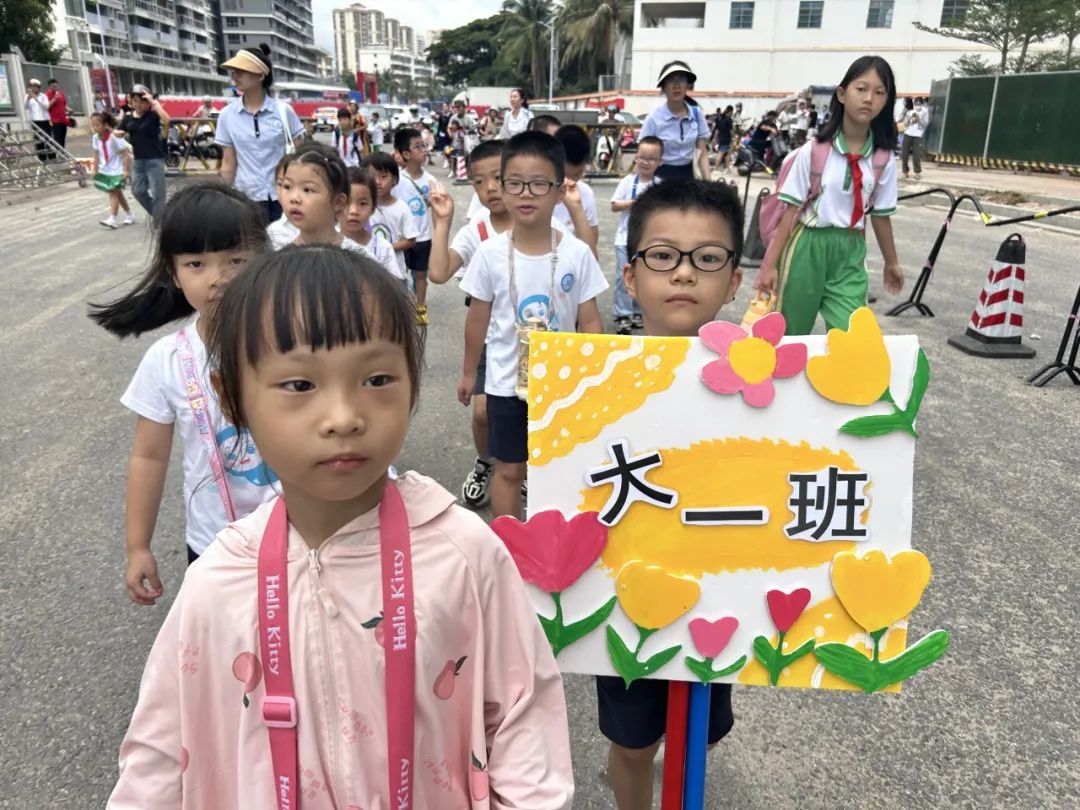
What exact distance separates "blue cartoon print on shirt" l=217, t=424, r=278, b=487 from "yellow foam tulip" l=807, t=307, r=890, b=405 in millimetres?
1240

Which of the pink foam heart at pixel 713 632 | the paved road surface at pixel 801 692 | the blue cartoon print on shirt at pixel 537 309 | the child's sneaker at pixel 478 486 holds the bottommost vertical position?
the paved road surface at pixel 801 692

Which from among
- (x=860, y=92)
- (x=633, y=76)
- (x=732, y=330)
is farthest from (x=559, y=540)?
(x=633, y=76)

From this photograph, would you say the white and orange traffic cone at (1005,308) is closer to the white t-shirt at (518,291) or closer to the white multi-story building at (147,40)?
the white t-shirt at (518,291)

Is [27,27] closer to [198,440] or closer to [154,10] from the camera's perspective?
[198,440]

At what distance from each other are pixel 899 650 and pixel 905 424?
0.40m

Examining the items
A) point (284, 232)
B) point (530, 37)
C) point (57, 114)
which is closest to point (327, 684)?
point (284, 232)

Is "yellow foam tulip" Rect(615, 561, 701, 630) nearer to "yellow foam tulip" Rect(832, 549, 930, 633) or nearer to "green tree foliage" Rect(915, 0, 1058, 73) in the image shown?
"yellow foam tulip" Rect(832, 549, 930, 633)

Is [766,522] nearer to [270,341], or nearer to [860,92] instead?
[270,341]

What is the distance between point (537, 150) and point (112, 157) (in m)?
10.2

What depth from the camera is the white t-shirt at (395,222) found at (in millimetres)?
5426

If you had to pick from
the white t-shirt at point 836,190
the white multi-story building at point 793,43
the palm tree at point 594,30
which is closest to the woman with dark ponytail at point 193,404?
the white t-shirt at point 836,190

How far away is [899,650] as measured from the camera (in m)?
1.47

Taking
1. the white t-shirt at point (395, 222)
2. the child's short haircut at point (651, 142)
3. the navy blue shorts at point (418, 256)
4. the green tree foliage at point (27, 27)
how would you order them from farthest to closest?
the green tree foliage at point (27, 27) < the child's short haircut at point (651, 142) < the navy blue shorts at point (418, 256) < the white t-shirt at point (395, 222)

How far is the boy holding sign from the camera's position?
1.76 meters
